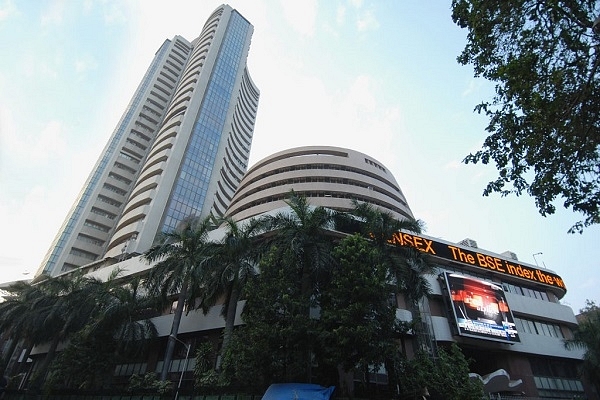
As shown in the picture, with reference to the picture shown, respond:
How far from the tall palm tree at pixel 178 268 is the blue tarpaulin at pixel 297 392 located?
9.42 metres

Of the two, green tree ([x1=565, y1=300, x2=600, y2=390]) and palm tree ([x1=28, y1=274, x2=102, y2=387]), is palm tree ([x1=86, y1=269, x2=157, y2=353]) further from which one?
green tree ([x1=565, y1=300, x2=600, y2=390])

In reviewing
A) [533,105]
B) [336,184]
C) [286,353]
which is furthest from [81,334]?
[336,184]

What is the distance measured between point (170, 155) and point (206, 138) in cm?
1060

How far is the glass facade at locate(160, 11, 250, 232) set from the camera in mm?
64562

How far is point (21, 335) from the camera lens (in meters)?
33.8

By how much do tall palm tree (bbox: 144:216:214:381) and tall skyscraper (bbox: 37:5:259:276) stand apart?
31645 millimetres

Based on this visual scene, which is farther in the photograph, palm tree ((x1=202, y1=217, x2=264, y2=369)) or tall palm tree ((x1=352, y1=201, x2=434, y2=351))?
palm tree ((x1=202, y1=217, x2=264, y2=369))

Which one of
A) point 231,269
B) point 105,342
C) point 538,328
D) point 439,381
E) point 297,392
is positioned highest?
point 538,328

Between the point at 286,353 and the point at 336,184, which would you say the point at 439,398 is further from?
the point at 336,184

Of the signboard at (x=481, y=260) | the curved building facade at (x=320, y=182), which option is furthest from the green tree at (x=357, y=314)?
the curved building facade at (x=320, y=182)

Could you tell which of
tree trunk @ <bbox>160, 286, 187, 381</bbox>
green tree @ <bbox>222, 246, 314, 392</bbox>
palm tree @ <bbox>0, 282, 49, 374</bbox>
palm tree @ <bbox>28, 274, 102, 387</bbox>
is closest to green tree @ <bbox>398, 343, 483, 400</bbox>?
green tree @ <bbox>222, 246, 314, 392</bbox>

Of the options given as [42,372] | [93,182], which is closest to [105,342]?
[42,372]

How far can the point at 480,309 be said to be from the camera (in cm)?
2973

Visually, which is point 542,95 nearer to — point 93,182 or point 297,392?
point 297,392
